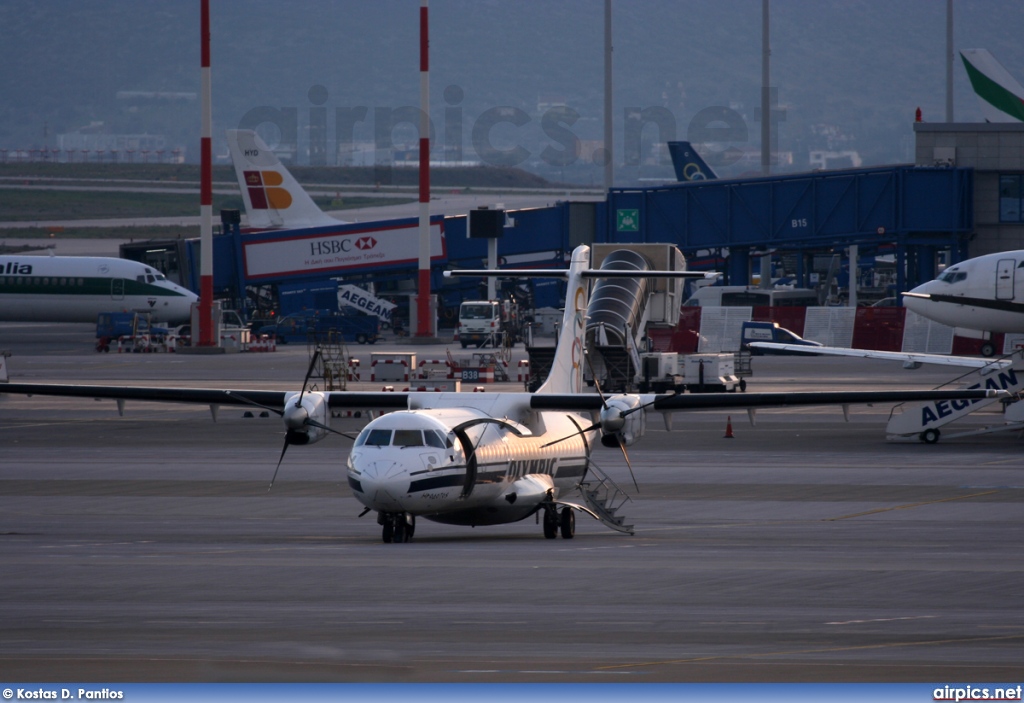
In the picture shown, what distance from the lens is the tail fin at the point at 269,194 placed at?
3777 inches

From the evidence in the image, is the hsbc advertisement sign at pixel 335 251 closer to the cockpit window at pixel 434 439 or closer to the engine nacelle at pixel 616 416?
the engine nacelle at pixel 616 416

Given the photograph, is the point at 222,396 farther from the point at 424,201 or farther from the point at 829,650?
the point at 424,201

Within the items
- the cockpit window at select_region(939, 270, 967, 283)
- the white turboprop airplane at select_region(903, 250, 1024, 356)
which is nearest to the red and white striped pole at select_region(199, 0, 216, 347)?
the white turboprop airplane at select_region(903, 250, 1024, 356)

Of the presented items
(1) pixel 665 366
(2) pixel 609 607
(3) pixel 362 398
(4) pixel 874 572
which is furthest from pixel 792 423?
(2) pixel 609 607

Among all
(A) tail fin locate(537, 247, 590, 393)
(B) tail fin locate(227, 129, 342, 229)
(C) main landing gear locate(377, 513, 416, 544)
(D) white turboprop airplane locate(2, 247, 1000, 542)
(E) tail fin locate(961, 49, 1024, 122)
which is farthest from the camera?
(B) tail fin locate(227, 129, 342, 229)

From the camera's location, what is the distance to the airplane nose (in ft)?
74.9

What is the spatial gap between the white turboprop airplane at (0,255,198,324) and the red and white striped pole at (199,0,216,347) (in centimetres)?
808

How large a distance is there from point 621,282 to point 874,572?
36151 mm

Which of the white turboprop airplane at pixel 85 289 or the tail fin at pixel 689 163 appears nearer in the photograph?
the white turboprop airplane at pixel 85 289

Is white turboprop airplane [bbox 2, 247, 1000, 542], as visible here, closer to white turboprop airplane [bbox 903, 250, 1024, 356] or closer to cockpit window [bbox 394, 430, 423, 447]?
cockpit window [bbox 394, 430, 423, 447]

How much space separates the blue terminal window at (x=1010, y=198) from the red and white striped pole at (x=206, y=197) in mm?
43435

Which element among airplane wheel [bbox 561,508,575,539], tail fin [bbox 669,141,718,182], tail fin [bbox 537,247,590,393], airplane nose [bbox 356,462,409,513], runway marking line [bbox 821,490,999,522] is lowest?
runway marking line [bbox 821,490,999,522]

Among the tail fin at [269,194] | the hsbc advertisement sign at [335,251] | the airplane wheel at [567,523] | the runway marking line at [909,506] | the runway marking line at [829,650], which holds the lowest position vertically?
the runway marking line at [909,506]

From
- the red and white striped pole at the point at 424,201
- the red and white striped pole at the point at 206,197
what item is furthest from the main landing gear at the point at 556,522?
the red and white striped pole at the point at 424,201
